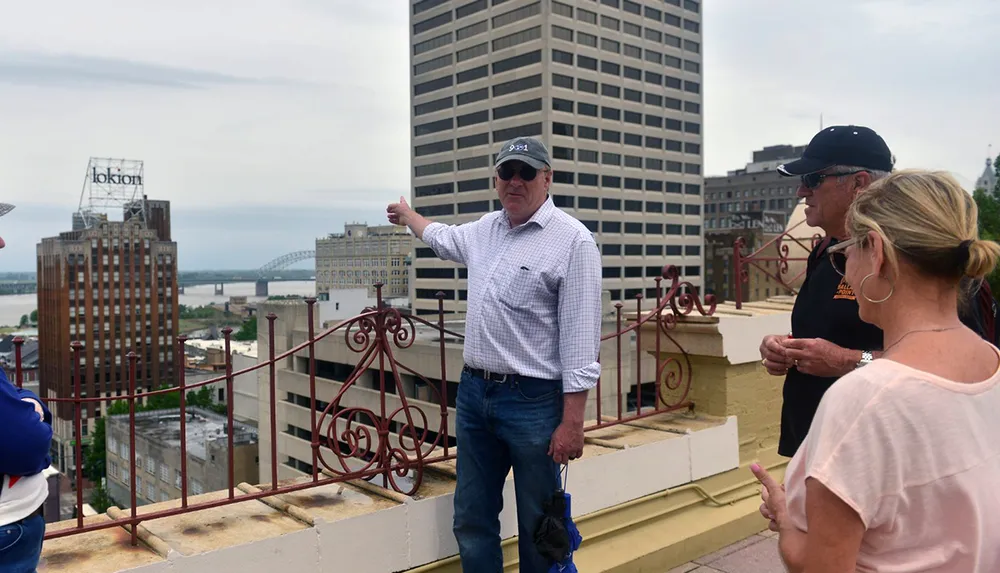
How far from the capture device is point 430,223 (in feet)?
11.5

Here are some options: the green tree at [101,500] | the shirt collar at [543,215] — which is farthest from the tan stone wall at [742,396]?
the green tree at [101,500]

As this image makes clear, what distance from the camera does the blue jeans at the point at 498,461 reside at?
297 cm

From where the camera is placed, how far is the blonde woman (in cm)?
140

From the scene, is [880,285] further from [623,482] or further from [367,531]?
[623,482]

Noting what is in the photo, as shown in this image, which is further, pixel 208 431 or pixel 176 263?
pixel 176 263

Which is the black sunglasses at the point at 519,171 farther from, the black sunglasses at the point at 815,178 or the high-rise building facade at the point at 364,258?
the high-rise building facade at the point at 364,258

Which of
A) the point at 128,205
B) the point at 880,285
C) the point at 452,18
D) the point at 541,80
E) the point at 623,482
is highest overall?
the point at 452,18

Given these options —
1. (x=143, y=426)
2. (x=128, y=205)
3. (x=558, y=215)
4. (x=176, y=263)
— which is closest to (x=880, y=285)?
(x=558, y=215)

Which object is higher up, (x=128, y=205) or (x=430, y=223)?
(x=128, y=205)

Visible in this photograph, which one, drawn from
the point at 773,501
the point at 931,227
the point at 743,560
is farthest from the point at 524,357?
the point at 743,560

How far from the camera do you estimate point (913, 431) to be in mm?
1401

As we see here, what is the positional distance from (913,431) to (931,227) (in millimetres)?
413

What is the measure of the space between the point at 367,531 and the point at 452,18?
4277 inches

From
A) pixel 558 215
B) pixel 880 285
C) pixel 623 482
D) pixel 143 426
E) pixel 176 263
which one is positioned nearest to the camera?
pixel 880 285
